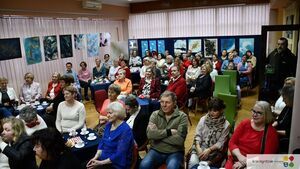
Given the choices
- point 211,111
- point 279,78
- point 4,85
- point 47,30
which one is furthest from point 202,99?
point 47,30

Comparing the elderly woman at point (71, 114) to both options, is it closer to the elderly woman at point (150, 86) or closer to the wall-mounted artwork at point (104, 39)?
the elderly woman at point (150, 86)

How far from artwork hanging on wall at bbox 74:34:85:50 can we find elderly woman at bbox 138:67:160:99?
4213 mm

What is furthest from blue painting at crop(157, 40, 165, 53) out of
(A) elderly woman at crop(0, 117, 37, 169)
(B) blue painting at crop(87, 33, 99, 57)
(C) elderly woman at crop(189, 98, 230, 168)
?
(A) elderly woman at crop(0, 117, 37, 169)

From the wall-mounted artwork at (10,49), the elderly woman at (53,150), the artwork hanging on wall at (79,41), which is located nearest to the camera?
the elderly woman at (53,150)

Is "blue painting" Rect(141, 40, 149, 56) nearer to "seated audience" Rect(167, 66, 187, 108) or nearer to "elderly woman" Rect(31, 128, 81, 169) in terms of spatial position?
"seated audience" Rect(167, 66, 187, 108)

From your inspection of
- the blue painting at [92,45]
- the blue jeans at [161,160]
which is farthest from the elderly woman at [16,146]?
the blue painting at [92,45]

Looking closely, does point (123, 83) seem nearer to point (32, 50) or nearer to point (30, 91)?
point (30, 91)

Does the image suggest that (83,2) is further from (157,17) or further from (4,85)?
(4,85)

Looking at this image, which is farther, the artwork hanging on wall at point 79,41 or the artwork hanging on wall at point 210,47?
the artwork hanging on wall at point 210,47

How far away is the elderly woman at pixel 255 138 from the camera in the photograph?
262 centimetres

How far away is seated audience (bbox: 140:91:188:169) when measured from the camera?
299cm

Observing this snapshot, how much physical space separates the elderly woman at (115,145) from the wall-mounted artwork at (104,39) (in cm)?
759

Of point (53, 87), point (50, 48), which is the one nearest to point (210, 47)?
point (50, 48)

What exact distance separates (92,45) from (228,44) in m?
5.09
